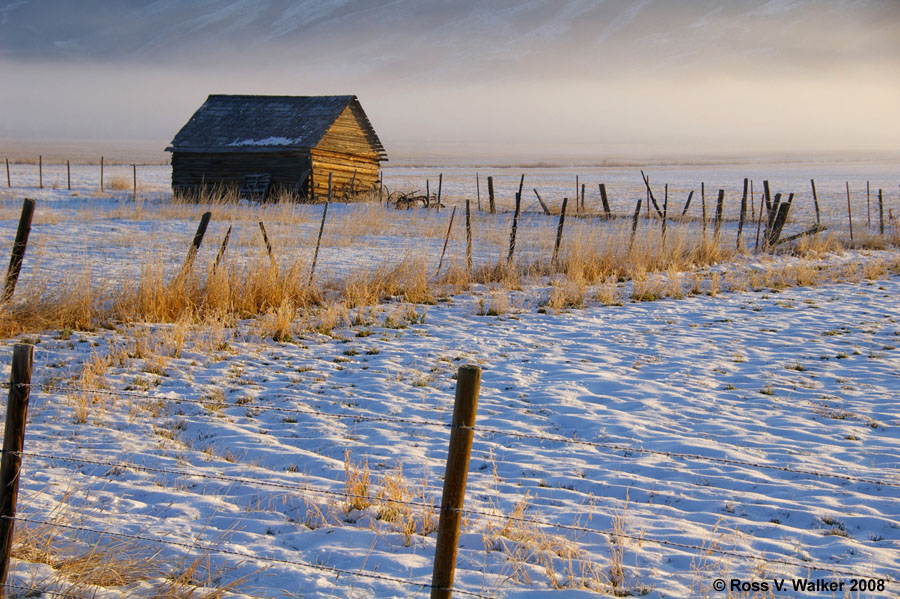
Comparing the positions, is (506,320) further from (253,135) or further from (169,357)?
(253,135)

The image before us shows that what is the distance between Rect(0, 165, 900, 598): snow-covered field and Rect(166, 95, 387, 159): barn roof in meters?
18.5

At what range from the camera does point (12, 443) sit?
2.92 metres

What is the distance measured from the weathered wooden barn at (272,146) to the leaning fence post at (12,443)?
23.5m

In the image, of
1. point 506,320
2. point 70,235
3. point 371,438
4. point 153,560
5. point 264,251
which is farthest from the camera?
point 70,235

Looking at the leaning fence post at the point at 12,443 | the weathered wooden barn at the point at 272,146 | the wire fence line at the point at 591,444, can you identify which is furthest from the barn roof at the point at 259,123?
the leaning fence post at the point at 12,443

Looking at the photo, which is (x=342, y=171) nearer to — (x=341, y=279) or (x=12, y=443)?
(x=341, y=279)

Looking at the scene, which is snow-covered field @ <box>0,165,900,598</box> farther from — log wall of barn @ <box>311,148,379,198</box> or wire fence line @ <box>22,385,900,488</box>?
log wall of barn @ <box>311,148,379,198</box>

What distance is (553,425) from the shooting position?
6.04 m

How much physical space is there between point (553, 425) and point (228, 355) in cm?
374

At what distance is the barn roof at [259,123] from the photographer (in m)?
26.6

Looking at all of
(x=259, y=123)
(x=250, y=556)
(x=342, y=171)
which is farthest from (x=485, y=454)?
(x=259, y=123)

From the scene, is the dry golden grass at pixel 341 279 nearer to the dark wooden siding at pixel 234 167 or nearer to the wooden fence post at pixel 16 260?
the wooden fence post at pixel 16 260

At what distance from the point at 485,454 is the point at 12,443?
324 cm

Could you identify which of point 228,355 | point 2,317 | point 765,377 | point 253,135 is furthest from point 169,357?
point 253,135
